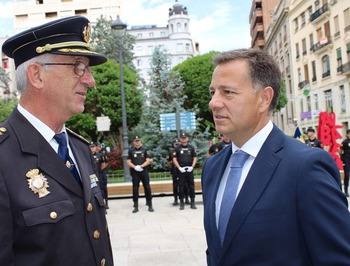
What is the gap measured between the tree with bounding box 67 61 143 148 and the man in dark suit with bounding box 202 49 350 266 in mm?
23012

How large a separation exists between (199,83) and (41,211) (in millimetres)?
33563

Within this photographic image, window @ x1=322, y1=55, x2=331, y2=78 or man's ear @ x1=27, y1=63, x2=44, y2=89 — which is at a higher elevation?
window @ x1=322, y1=55, x2=331, y2=78

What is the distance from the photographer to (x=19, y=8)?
61312mm

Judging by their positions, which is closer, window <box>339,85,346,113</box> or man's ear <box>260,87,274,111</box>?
man's ear <box>260,87,274,111</box>

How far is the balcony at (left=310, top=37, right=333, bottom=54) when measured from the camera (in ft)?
118

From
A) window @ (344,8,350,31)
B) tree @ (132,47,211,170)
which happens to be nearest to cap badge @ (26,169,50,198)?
tree @ (132,47,211,170)

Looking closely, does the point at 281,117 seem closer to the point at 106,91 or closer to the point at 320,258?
the point at 106,91

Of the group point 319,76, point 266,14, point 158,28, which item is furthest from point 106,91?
point 158,28

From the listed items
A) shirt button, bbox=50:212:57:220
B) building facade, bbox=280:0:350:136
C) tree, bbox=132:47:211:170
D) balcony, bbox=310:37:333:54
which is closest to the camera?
shirt button, bbox=50:212:57:220

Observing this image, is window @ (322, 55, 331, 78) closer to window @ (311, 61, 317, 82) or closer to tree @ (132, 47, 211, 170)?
window @ (311, 61, 317, 82)

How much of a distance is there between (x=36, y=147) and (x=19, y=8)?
66.2m

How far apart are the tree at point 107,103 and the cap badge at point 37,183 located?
75.4ft

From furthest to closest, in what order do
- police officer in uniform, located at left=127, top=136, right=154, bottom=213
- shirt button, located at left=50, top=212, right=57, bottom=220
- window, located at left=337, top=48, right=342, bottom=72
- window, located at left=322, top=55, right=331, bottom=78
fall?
window, located at left=322, top=55, right=331, bottom=78
window, located at left=337, top=48, right=342, bottom=72
police officer in uniform, located at left=127, top=136, right=154, bottom=213
shirt button, located at left=50, top=212, right=57, bottom=220

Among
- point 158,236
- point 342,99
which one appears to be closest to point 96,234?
point 158,236
